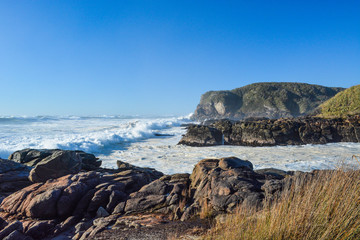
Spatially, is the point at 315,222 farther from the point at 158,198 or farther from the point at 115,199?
the point at 115,199

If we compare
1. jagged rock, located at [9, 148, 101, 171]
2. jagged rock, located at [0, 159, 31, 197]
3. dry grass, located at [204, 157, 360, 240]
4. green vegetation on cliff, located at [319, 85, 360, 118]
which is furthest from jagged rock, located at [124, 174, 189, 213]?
green vegetation on cliff, located at [319, 85, 360, 118]

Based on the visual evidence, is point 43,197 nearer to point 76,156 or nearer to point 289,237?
point 76,156

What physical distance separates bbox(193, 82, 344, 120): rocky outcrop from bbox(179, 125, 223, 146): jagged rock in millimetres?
80272

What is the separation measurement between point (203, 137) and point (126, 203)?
20658 millimetres

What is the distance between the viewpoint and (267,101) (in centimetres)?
11019

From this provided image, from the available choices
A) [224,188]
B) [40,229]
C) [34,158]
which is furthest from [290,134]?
[40,229]

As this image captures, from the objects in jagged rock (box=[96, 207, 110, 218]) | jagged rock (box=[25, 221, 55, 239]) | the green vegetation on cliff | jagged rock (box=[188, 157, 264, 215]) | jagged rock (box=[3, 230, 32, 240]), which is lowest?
jagged rock (box=[25, 221, 55, 239])

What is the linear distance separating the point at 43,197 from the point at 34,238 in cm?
138

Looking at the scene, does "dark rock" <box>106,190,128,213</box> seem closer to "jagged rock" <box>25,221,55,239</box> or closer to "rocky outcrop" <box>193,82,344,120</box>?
"jagged rock" <box>25,221,55,239</box>

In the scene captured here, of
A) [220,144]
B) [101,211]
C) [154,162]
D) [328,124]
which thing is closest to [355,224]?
[101,211]

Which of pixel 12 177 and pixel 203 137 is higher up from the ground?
pixel 203 137

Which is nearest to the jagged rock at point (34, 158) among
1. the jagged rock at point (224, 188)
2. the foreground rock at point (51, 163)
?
the foreground rock at point (51, 163)

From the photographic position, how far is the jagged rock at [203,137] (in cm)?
2630

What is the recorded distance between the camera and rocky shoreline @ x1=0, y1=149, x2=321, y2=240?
549 cm
